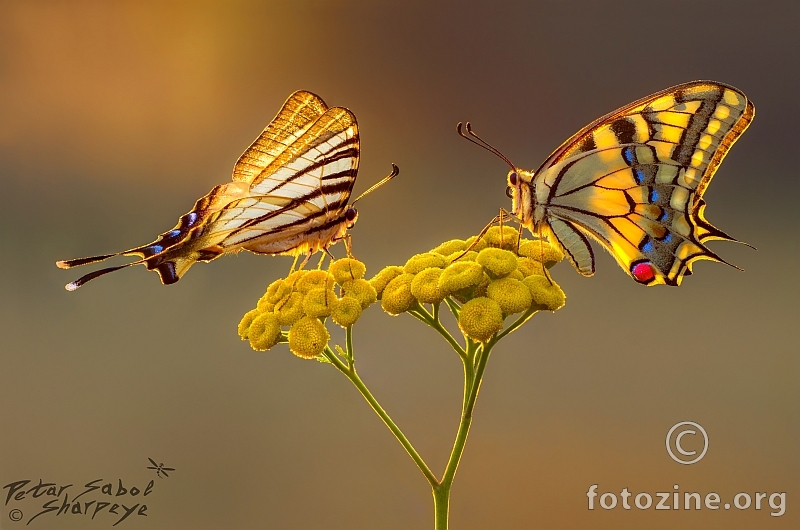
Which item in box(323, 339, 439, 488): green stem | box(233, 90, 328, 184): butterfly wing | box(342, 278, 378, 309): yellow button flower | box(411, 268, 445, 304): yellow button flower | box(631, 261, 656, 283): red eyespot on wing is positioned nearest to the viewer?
box(323, 339, 439, 488): green stem

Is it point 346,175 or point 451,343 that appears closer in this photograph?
point 451,343

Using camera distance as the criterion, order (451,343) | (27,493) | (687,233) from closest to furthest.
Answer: (451,343)
(687,233)
(27,493)

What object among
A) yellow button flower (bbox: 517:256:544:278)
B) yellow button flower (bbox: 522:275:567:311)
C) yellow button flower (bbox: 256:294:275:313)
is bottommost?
yellow button flower (bbox: 256:294:275:313)

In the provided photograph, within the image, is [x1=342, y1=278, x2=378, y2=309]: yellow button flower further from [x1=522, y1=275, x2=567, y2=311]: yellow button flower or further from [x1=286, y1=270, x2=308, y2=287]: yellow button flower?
[x1=522, y1=275, x2=567, y2=311]: yellow button flower

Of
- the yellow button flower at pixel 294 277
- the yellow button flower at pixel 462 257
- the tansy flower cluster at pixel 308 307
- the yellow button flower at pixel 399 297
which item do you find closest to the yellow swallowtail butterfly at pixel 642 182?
the yellow button flower at pixel 462 257

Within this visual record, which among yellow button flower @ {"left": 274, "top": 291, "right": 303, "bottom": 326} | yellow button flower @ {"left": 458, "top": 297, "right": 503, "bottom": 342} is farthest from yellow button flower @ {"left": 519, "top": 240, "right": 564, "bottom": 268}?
yellow button flower @ {"left": 274, "top": 291, "right": 303, "bottom": 326}

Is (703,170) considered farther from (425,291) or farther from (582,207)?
(425,291)

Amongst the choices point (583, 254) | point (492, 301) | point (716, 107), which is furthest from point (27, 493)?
point (716, 107)
